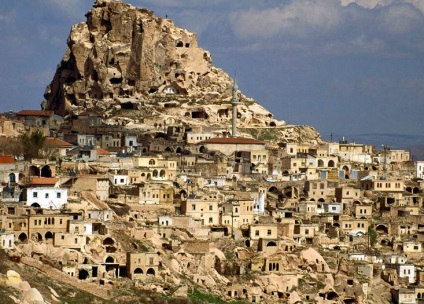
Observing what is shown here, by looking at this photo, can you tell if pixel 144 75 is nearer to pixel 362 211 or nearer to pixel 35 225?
pixel 362 211

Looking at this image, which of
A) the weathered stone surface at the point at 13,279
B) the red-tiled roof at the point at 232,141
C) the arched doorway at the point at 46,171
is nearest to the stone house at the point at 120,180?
the arched doorway at the point at 46,171

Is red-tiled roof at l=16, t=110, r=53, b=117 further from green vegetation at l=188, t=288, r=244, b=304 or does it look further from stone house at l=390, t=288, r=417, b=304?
green vegetation at l=188, t=288, r=244, b=304

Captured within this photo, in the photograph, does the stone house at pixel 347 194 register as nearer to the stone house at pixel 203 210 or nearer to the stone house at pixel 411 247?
the stone house at pixel 411 247

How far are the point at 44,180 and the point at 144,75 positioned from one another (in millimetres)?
46002

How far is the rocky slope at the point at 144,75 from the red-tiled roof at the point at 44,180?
132ft

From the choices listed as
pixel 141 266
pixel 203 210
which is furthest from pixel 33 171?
pixel 141 266

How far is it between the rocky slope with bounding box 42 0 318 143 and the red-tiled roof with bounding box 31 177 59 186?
132 ft

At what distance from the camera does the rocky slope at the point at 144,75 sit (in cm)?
13400

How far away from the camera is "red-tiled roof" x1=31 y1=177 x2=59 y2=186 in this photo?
8935 cm

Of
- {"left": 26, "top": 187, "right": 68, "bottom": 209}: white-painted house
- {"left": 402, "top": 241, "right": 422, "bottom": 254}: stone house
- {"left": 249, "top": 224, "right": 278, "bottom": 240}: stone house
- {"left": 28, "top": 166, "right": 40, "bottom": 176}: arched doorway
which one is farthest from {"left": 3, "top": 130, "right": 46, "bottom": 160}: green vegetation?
{"left": 402, "top": 241, "right": 422, "bottom": 254}: stone house

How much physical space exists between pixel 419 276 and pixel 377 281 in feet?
12.3

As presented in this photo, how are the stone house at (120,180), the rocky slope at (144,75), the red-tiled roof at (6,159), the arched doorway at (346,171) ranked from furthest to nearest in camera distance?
the rocky slope at (144,75), the arched doorway at (346,171), the stone house at (120,180), the red-tiled roof at (6,159)

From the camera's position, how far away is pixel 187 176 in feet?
338

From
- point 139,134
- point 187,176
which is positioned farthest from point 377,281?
point 139,134
